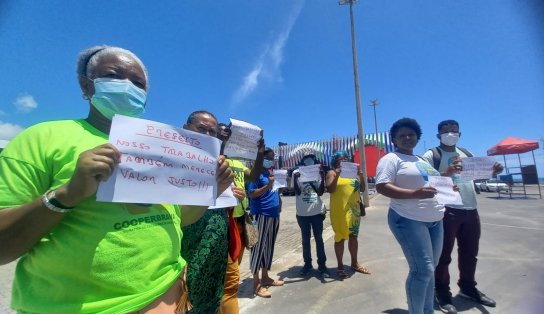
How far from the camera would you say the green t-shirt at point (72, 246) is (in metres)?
0.94

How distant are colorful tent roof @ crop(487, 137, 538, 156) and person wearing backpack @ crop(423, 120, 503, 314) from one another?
13.9 m

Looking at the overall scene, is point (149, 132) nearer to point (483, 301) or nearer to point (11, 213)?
point (11, 213)

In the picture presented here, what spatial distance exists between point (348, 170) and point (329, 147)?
20464 millimetres

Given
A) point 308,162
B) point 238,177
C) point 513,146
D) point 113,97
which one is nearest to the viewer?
point 113,97

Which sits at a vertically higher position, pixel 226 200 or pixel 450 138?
pixel 450 138

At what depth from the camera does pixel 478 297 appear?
130 inches

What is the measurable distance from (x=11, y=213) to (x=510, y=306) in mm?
4580

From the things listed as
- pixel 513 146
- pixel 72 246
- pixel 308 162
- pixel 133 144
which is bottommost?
pixel 72 246

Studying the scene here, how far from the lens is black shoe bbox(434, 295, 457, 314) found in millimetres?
3100

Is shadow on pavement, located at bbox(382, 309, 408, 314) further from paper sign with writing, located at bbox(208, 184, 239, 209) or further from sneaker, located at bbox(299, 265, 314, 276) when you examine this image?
paper sign with writing, located at bbox(208, 184, 239, 209)

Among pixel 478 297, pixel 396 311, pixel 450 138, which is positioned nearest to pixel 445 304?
pixel 478 297

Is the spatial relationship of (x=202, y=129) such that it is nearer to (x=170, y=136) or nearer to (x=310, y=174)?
(x=170, y=136)

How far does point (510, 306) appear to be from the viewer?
10.4 feet

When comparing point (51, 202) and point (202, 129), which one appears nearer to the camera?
point (51, 202)
